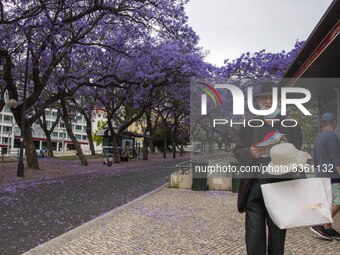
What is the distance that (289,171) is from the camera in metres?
3.09

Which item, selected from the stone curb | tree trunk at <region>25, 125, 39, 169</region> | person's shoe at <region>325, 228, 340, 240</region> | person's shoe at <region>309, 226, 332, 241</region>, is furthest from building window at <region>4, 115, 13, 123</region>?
person's shoe at <region>325, 228, 340, 240</region>

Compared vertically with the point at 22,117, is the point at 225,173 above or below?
below

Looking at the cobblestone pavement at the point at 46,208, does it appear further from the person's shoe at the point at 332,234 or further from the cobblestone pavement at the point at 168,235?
the person's shoe at the point at 332,234

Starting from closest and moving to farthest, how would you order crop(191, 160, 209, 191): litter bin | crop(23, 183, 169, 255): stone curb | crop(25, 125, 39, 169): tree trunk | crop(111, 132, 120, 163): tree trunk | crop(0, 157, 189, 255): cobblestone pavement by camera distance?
crop(23, 183, 169, 255): stone curb, crop(0, 157, 189, 255): cobblestone pavement, crop(191, 160, 209, 191): litter bin, crop(25, 125, 39, 169): tree trunk, crop(111, 132, 120, 163): tree trunk

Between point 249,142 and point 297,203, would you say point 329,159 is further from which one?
point 297,203

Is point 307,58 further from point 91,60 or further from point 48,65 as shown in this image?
point 91,60

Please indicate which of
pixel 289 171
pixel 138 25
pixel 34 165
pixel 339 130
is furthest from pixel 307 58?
pixel 34 165

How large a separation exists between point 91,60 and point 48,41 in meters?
7.41

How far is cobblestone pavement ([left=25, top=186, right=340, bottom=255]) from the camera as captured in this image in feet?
17.7

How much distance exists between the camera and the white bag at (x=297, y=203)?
3.04m

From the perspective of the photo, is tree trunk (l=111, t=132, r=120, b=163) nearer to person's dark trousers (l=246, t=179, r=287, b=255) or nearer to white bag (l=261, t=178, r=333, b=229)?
person's dark trousers (l=246, t=179, r=287, b=255)

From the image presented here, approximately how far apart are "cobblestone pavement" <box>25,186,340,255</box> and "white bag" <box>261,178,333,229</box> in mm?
2429

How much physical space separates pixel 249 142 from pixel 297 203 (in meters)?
0.69

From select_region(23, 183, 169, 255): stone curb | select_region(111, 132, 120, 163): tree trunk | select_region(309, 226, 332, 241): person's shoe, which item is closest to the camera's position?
select_region(23, 183, 169, 255): stone curb
